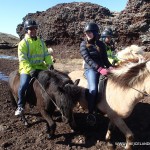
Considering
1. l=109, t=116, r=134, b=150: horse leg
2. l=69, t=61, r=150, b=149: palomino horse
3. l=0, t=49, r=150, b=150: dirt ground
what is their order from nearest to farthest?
1. l=69, t=61, r=150, b=149: palomino horse
2. l=109, t=116, r=134, b=150: horse leg
3. l=0, t=49, r=150, b=150: dirt ground

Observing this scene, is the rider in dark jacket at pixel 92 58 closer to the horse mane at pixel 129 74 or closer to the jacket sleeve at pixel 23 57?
the horse mane at pixel 129 74

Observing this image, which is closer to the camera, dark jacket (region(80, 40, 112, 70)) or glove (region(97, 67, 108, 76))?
glove (region(97, 67, 108, 76))

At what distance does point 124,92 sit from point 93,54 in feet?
3.79

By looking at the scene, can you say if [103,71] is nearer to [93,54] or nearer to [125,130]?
[93,54]

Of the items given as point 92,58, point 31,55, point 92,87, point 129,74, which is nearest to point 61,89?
point 92,87

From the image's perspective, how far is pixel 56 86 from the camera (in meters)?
5.54

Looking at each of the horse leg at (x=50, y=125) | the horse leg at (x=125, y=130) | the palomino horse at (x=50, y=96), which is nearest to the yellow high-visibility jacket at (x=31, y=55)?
the palomino horse at (x=50, y=96)

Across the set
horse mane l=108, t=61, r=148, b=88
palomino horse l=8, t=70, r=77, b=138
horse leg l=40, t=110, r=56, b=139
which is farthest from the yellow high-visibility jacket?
horse mane l=108, t=61, r=148, b=88

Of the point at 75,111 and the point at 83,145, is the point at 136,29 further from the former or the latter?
the point at 83,145

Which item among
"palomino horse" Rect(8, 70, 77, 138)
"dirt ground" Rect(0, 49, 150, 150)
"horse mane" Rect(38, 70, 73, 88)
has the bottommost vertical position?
"dirt ground" Rect(0, 49, 150, 150)

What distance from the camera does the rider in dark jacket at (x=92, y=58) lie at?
5613 millimetres

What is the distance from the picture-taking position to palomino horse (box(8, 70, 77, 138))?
16.8ft

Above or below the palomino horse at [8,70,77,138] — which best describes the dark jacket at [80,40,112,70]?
above

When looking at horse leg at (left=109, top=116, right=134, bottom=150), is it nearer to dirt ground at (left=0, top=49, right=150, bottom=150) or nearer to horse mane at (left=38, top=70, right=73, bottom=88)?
dirt ground at (left=0, top=49, right=150, bottom=150)
